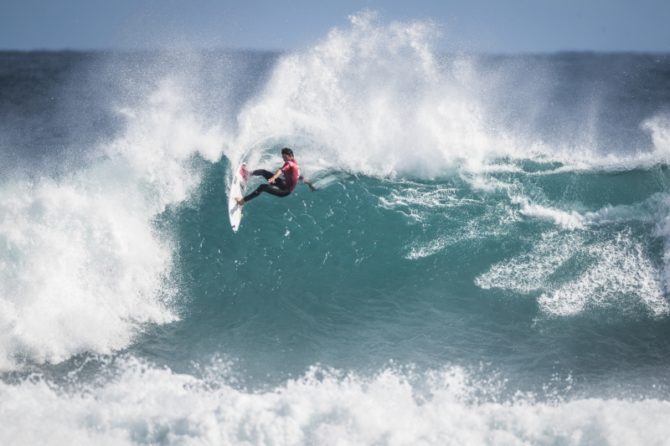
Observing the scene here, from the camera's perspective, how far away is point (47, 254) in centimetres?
941

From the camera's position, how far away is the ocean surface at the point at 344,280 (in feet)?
23.9

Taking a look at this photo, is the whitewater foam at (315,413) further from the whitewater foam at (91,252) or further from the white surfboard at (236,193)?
the white surfboard at (236,193)

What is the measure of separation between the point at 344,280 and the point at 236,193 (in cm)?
233

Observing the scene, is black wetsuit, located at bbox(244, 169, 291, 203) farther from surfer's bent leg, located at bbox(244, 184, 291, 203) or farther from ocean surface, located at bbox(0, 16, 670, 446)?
ocean surface, located at bbox(0, 16, 670, 446)

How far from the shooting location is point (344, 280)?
32.2 feet

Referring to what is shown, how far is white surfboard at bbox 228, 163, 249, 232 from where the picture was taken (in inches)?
381

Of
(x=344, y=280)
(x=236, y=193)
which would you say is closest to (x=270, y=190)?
(x=236, y=193)

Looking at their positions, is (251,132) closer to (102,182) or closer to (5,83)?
(102,182)

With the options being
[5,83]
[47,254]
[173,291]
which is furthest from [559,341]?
[5,83]

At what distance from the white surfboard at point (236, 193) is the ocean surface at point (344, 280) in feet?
1.94

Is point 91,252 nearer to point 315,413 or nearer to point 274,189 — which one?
point 274,189

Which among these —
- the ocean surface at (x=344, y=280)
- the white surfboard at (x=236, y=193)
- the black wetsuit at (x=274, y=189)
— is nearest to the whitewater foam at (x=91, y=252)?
the ocean surface at (x=344, y=280)

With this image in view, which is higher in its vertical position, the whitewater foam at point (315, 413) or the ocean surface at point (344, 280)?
the ocean surface at point (344, 280)

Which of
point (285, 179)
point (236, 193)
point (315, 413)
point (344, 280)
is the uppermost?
point (285, 179)
